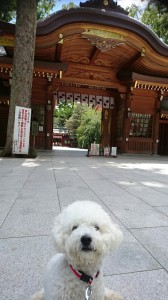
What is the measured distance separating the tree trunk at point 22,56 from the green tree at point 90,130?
20.0 m

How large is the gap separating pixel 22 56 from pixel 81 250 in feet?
33.1

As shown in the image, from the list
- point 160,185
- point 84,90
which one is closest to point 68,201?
point 160,185

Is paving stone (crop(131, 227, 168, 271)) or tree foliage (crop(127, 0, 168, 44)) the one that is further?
tree foliage (crop(127, 0, 168, 44))

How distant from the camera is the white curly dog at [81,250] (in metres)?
1.36

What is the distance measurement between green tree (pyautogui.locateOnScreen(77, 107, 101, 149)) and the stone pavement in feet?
81.7

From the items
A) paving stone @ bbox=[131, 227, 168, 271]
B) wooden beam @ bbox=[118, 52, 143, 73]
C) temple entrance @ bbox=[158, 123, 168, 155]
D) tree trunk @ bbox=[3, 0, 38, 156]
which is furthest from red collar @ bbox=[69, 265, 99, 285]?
temple entrance @ bbox=[158, 123, 168, 155]

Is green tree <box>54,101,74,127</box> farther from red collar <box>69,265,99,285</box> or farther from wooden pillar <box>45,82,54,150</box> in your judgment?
red collar <box>69,265,99,285</box>

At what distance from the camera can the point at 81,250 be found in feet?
4.42

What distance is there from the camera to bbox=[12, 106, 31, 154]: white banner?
33.3ft

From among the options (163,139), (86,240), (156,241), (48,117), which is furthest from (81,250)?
(163,139)

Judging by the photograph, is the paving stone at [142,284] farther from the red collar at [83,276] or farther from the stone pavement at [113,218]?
the red collar at [83,276]

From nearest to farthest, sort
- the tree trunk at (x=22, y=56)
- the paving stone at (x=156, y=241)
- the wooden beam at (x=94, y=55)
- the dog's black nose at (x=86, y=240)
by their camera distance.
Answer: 1. the dog's black nose at (x=86, y=240)
2. the paving stone at (x=156, y=241)
3. the tree trunk at (x=22, y=56)
4. the wooden beam at (x=94, y=55)

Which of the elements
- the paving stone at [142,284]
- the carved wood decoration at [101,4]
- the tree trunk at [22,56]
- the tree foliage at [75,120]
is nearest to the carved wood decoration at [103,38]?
the carved wood decoration at [101,4]

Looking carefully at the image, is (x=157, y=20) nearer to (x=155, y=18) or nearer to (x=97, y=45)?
(x=155, y=18)
